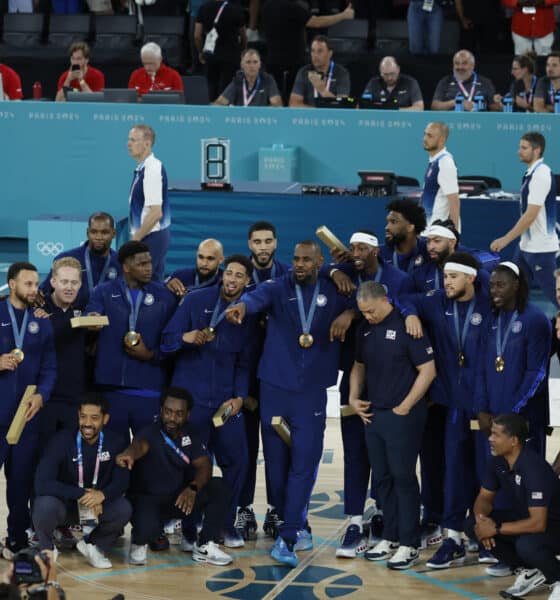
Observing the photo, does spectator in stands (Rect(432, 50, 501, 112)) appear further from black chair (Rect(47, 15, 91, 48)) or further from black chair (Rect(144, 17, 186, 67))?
black chair (Rect(47, 15, 91, 48))

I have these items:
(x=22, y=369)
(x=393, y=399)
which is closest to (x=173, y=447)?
(x=22, y=369)

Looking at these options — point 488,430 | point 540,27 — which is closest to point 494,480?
point 488,430

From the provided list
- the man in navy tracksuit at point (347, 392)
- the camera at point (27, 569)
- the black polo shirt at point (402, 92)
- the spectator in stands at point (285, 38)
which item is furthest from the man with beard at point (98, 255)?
the spectator in stands at point (285, 38)

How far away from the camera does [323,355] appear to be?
9477 mm

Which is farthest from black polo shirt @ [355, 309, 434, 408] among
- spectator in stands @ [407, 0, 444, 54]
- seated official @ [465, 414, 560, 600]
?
spectator in stands @ [407, 0, 444, 54]

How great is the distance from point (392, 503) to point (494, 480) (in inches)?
31.3

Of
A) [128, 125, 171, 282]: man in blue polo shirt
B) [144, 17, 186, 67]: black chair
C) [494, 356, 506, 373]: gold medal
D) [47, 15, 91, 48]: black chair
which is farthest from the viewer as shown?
[47, 15, 91, 48]: black chair

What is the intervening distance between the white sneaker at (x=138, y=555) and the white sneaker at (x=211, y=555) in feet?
1.10

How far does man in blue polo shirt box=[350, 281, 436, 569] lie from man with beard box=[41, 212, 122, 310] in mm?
2094

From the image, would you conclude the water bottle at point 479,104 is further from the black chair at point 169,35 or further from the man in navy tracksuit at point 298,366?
the man in navy tracksuit at point 298,366

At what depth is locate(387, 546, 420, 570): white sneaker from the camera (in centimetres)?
928

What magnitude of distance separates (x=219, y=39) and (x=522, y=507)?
11470mm

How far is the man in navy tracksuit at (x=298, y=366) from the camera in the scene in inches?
371

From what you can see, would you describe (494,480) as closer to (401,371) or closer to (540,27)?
(401,371)
